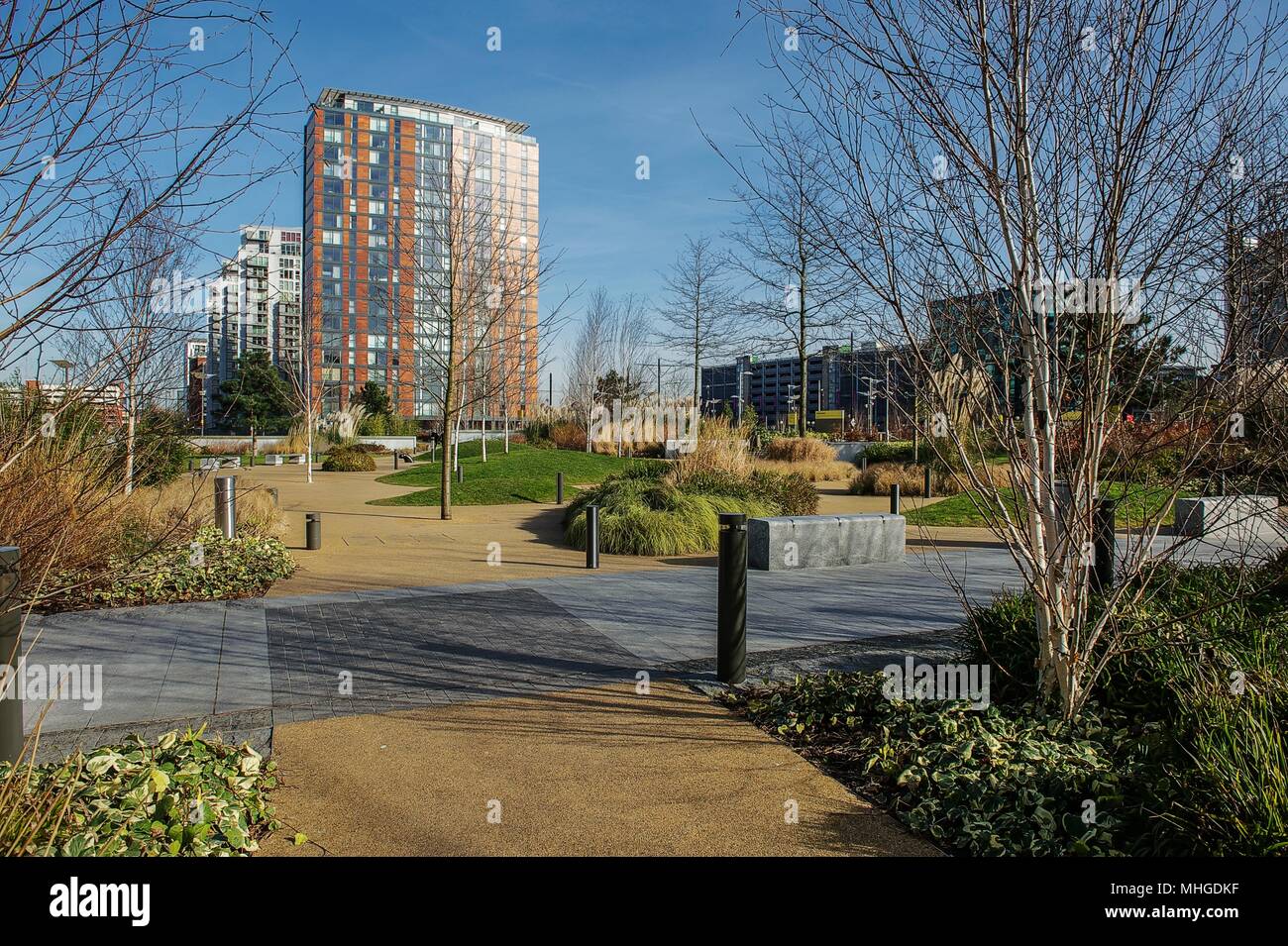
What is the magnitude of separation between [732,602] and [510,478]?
59.6 feet

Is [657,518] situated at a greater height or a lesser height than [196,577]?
greater

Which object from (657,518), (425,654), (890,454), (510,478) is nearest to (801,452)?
(890,454)

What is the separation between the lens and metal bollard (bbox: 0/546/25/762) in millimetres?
3428

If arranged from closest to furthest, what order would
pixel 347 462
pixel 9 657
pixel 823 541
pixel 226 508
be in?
pixel 9 657 → pixel 226 508 → pixel 823 541 → pixel 347 462

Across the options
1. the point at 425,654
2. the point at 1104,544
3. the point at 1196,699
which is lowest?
the point at 425,654

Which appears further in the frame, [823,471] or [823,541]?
[823,471]

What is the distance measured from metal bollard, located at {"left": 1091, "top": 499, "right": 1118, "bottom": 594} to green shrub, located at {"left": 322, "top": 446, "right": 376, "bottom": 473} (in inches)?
1213

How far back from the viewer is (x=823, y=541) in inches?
452

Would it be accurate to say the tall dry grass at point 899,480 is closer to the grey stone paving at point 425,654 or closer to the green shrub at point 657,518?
the green shrub at point 657,518

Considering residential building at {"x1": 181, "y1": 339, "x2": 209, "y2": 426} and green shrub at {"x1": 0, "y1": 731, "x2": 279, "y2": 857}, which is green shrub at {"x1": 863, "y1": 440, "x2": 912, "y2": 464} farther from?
green shrub at {"x1": 0, "y1": 731, "x2": 279, "y2": 857}

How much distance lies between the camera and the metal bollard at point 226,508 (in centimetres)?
1088

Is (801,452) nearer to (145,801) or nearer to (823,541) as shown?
(823,541)

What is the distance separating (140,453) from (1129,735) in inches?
211

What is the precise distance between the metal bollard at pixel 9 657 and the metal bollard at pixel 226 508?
7485 mm
